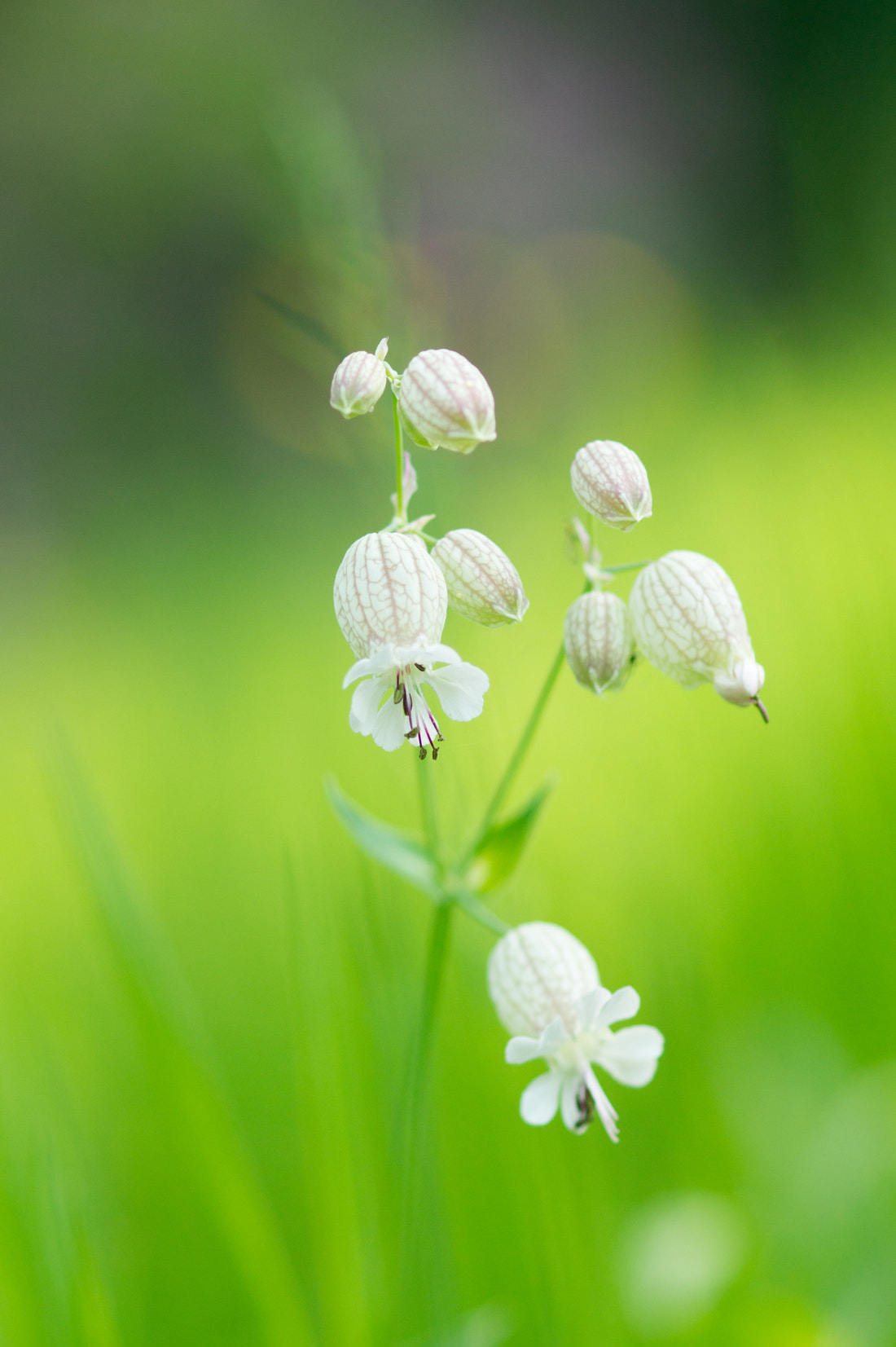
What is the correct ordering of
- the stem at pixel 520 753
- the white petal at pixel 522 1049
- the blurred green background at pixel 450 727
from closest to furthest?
the white petal at pixel 522 1049 → the stem at pixel 520 753 → the blurred green background at pixel 450 727

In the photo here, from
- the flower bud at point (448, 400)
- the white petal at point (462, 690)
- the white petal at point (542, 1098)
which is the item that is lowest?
the white petal at point (542, 1098)

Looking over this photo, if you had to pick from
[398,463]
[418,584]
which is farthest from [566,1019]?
[398,463]

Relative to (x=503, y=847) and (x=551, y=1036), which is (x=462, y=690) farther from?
(x=551, y=1036)

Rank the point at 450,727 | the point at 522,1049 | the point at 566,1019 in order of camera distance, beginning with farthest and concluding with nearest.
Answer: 1. the point at 450,727
2. the point at 566,1019
3. the point at 522,1049

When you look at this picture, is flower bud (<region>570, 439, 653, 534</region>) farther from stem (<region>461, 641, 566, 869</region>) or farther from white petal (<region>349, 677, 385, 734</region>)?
white petal (<region>349, 677, 385, 734</region>)

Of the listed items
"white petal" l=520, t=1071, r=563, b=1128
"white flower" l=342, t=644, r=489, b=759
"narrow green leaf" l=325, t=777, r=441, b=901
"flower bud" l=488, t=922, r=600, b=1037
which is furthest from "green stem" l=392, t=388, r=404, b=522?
"white petal" l=520, t=1071, r=563, b=1128

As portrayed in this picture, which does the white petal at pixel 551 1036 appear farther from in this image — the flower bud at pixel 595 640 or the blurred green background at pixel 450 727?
the flower bud at pixel 595 640

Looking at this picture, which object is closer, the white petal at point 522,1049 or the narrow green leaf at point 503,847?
the white petal at point 522,1049

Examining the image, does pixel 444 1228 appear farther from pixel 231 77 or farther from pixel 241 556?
pixel 231 77

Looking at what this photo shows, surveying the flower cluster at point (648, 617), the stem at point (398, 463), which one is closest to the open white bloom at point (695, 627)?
the flower cluster at point (648, 617)
